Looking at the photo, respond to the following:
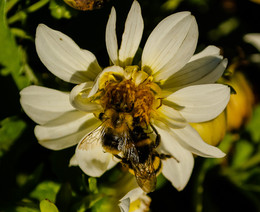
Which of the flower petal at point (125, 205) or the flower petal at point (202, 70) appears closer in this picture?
the flower petal at point (125, 205)

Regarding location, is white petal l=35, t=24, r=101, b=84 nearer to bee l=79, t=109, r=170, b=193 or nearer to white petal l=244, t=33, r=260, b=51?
bee l=79, t=109, r=170, b=193

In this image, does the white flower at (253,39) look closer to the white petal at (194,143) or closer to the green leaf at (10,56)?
the white petal at (194,143)

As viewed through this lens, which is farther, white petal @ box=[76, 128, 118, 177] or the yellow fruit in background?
the yellow fruit in background

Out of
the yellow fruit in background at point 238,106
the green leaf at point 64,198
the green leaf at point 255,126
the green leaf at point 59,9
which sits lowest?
the green leaf at point 255,126

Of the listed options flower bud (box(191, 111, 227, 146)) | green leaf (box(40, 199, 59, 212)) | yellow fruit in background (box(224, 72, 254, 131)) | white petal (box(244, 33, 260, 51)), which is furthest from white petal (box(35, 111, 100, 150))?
white petal (box(244, 33, 260, 51))

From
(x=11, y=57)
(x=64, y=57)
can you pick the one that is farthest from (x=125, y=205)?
(x=11, y=57)

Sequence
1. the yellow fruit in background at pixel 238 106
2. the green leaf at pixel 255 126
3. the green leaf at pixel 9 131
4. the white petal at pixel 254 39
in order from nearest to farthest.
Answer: the green leaf at pixel 9 131 < the yellow fruit in background at pixel 238 106 < the white petal at pixel 254 39 < the green leaf at pixel 255 126

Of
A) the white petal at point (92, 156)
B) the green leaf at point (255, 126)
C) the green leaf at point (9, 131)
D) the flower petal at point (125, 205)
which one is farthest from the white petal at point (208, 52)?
the green leaf at point (255, 126)
